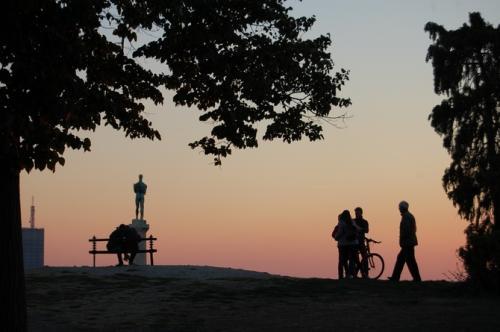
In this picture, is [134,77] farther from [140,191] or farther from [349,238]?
[140,191]

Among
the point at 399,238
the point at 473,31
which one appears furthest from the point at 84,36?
the point at 473,31

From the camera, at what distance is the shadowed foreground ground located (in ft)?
40.1

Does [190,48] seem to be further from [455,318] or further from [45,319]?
[455,318]

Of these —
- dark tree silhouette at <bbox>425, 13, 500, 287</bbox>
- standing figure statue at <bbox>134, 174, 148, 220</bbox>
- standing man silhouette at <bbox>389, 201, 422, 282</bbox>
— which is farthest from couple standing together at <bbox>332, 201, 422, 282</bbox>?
dark tree silhouette at <bbox>425, 13, 500, 287</bbox>

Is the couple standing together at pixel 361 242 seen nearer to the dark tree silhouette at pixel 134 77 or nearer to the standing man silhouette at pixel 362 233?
the standing man silhouette at pixel 362 233

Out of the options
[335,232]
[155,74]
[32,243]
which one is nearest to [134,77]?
[155,74]

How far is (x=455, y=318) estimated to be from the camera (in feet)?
40.1

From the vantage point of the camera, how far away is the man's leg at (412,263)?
1888 cm

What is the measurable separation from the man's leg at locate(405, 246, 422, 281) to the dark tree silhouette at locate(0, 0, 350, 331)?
5269 mm

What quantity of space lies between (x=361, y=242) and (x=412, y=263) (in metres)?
2.16

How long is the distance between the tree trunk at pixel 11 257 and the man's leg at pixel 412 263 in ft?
33.7

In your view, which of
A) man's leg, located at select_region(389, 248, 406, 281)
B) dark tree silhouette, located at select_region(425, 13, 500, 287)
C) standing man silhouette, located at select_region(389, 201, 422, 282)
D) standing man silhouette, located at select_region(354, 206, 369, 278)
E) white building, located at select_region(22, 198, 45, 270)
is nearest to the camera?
standing man silhouette, located at select_region(389, 201, 422, 282)

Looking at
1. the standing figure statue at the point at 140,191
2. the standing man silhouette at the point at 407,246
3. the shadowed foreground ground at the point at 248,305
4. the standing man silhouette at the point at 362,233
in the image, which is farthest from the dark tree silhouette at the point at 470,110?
the shadowed foreground ground at the point at 248,305

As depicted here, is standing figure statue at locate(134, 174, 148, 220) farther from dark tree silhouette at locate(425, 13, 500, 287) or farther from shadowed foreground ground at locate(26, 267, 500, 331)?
dark tree silhouette at locate(425, 13, 500, 287)
